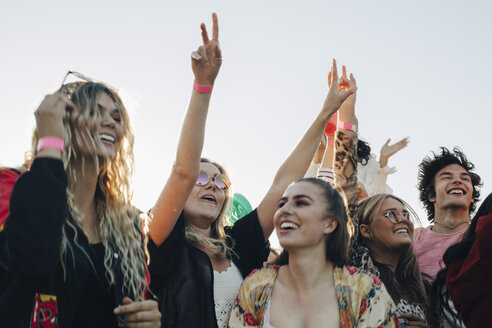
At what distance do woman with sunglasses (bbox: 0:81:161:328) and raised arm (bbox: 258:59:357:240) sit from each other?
1034 millimetres

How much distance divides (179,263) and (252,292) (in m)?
0.48

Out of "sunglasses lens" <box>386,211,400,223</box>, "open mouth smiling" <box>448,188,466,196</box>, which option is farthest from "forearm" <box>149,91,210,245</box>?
"open mouth smiling" <box>448,188,466,196</box>

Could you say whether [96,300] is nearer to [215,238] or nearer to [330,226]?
[215,238]

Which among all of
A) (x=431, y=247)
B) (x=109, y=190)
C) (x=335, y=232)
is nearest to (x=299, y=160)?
(x=335, y=232)

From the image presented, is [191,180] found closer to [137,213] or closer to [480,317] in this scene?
[137,213]

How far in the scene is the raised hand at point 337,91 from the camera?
3981 mm

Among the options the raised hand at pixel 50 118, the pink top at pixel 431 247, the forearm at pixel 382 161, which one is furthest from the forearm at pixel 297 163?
the forearm at pixel 382 161

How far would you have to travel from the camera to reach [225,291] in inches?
129

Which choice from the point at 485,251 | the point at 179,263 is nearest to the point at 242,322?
the point at 179,263

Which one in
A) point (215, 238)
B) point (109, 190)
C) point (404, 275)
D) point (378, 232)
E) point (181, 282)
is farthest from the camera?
point (378, 232)

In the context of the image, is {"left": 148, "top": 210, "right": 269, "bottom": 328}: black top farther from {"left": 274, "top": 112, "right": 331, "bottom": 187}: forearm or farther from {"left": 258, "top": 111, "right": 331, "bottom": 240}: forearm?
{"left": 274, "top": 112, "right": 331, "bottom": 187}: forearm

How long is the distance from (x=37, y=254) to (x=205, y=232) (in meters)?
1.82

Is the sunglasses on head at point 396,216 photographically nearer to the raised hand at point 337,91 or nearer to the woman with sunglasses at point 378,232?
the woman with sunglasses at point 378,232

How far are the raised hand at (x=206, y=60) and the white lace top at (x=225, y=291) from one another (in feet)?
4.03
